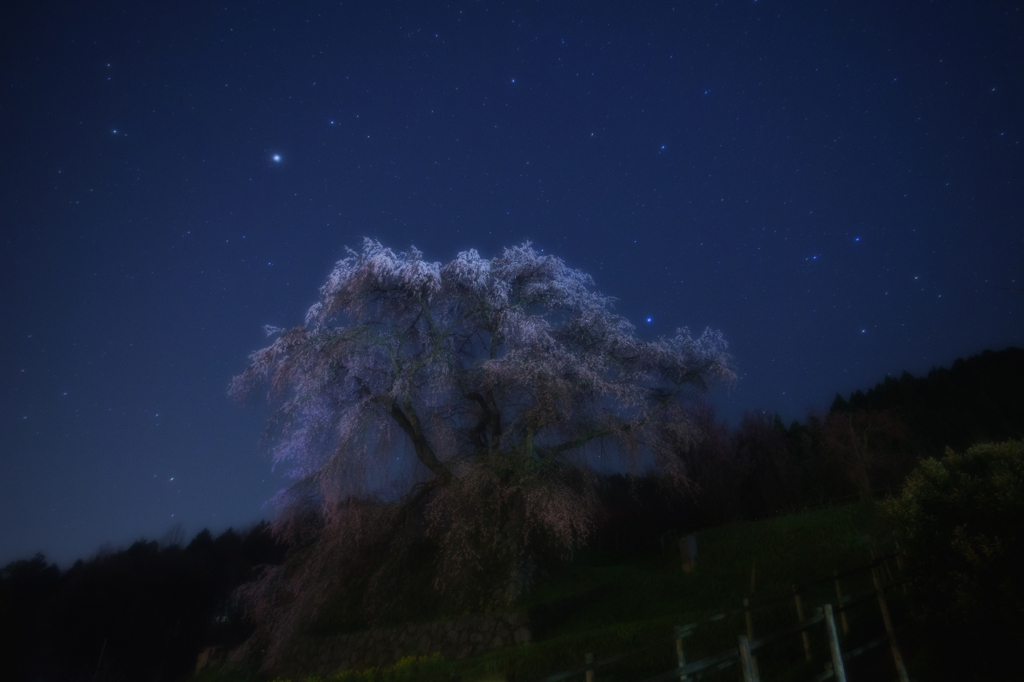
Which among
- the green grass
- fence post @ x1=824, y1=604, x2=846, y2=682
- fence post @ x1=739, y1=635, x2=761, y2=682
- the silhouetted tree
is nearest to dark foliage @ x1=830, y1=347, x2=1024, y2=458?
the silhouetted tree

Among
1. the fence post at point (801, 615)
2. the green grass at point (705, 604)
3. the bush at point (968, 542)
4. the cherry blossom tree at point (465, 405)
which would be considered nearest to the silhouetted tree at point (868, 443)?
the green grass at point (705, 604)

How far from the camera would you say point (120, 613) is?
37.9m

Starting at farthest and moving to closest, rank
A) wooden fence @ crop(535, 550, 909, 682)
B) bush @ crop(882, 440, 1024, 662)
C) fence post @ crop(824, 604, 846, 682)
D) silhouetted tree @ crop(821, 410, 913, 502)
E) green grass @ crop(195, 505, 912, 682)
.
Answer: silhouetted tree @ crop(821, 410, 913, 502) < green grass @ crop(195, 505, 912, 682) < bush @ crop(882, 440, 1024, 662) < fence post @ crop(824, 604, 846, 682) < wooden fence @ crop(535, 550, 909, 682)

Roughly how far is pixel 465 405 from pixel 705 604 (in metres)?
10.1

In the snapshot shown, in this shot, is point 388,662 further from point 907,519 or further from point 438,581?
point 907,519

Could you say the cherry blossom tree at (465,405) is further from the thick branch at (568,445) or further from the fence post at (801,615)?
the fence post at (801,615)

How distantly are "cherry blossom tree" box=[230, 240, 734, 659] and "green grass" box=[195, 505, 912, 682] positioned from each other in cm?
212

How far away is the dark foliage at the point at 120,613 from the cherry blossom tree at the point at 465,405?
94.9ft

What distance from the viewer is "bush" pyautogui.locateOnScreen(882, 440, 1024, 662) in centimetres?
645

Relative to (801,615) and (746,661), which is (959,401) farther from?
(746,661)

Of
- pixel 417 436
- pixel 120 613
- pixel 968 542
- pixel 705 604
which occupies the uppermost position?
pixel 417 436

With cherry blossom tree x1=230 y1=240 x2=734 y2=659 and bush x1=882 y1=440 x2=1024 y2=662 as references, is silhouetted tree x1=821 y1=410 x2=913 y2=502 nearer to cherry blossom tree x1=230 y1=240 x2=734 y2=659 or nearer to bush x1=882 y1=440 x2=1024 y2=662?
cherry blossom tree x1=230 y1=240 x2=734 y2=659

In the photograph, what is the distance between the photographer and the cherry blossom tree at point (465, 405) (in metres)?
16.3

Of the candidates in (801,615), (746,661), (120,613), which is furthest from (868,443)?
(120,613)
